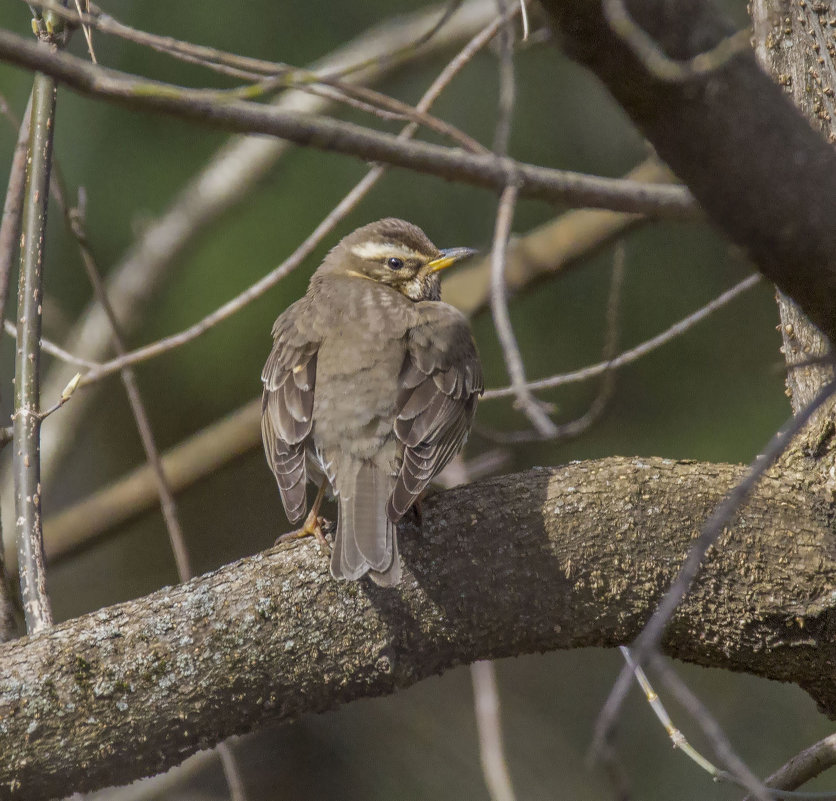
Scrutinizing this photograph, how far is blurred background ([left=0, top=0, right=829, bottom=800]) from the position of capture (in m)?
8.16

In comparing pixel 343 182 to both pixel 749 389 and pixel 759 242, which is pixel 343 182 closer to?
pixel 749 389

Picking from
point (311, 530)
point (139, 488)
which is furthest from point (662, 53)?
point (139, 488)

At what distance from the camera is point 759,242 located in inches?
86.6

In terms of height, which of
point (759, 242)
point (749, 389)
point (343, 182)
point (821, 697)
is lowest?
point (821, 697)

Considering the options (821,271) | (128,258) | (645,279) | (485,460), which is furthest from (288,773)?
(821,271)

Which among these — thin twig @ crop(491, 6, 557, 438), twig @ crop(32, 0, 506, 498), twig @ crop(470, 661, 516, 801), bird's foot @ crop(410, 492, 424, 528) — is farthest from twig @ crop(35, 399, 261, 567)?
thin twig @ crop(491, 6, 557, 438)

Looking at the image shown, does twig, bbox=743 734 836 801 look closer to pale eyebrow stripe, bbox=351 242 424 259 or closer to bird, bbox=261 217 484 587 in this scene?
bird, bbox=261 217 484 587

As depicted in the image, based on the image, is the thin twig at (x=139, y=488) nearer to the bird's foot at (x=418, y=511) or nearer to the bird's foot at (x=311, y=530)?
the bird's foot at (x=311, y=530)

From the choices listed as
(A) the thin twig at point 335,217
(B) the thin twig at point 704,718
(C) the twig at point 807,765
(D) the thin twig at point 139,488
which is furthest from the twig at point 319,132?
(D) the thin twig at point 139,488

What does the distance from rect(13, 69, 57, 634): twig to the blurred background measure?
381 cm

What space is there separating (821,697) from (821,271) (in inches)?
75.4

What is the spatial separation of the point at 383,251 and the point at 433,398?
1.51 metres

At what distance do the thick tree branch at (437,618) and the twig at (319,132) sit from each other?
115 centimetres

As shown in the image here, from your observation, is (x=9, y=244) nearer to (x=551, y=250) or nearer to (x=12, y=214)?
(x=12, y=214)
